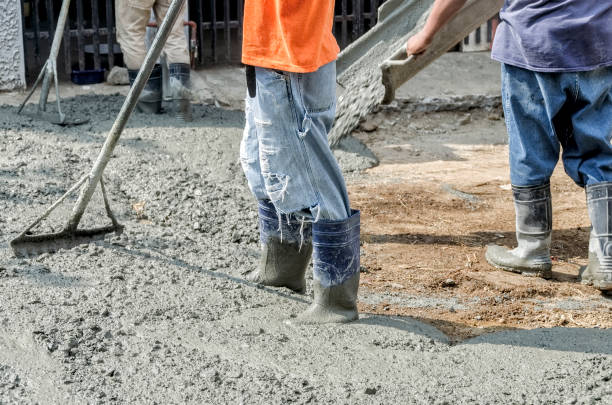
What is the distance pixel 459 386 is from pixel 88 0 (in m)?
8.06

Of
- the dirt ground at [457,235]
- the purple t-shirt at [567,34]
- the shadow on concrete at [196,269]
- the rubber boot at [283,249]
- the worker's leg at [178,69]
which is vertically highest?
the purple t-shirt at [567,34]

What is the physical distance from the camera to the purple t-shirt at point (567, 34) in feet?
12.2

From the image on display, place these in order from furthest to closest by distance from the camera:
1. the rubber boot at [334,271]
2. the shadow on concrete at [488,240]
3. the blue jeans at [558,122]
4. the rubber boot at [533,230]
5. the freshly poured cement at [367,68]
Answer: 1. the freshly poured cement at [367,68]
2. the shadow on concrete at [488,240]
3. the rubber boot at [533,230]
4. the blue jeans at [558,122]
5. the rubber boot at [334,271]

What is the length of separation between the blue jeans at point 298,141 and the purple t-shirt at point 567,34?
1096 mm

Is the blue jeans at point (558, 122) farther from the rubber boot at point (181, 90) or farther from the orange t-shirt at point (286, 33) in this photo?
the rubber boot at point (181, 90)

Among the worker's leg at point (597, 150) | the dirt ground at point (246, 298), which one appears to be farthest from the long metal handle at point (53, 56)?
the worker's leg at point (597, 150)

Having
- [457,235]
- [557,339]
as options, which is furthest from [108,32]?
[557,339]

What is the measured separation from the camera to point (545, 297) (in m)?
3.95

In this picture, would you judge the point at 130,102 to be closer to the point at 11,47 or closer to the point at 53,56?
the point at 53,56

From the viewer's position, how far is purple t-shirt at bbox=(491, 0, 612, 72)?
3.72m

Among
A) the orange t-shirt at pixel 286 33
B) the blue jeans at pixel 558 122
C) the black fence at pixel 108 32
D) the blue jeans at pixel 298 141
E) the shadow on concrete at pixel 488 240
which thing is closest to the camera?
the orange t-shirt at pixel 286 33

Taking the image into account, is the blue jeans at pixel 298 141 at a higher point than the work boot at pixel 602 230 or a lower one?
higher

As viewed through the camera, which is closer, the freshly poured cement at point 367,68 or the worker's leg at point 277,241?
the worker's leg at point 277,241

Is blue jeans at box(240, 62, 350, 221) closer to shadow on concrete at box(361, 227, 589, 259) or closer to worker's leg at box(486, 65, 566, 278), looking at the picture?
worker's leg at box(486, 65, 566, 278)
